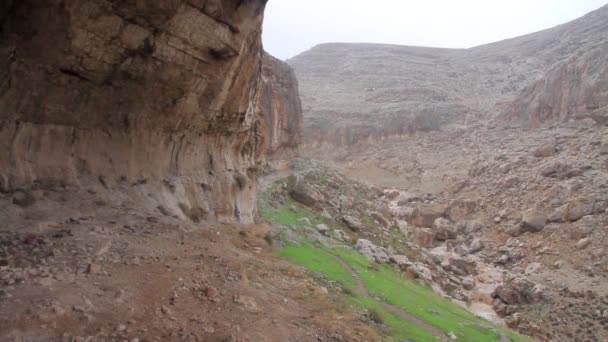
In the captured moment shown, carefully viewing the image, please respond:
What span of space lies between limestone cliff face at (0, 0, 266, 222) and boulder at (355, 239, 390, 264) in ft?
27.0

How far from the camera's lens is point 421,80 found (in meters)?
68.8

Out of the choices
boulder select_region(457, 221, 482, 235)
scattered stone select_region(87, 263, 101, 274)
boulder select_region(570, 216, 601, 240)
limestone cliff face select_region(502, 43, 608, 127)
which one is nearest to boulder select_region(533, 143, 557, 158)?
limestone cliff face select_region(502, 43, 608, 127)

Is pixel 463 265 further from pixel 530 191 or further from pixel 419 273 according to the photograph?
pixel 530 191

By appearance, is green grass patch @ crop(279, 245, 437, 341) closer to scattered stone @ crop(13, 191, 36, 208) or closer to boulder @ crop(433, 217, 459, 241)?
scattered stone @ crop(13, 191, 36, 208)

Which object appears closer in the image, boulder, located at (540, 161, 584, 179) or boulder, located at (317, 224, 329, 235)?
boulder, located at (317, 224, 329, 235)

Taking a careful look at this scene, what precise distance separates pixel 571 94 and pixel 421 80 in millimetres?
31640

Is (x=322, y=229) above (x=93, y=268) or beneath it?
beneath

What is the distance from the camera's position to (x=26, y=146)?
28.7ft

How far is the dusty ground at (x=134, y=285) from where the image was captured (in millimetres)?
5555

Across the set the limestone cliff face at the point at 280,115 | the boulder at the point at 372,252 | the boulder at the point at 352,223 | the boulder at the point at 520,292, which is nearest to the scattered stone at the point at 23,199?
the boulder at the point at 372,252

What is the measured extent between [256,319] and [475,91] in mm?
64483

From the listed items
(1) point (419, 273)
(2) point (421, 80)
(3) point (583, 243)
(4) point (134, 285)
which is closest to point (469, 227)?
(3) point (583, 243)

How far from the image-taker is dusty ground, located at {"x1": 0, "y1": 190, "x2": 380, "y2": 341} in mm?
5555

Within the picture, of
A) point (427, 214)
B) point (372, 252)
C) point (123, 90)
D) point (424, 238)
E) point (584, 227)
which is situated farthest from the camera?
point (427, 214)
